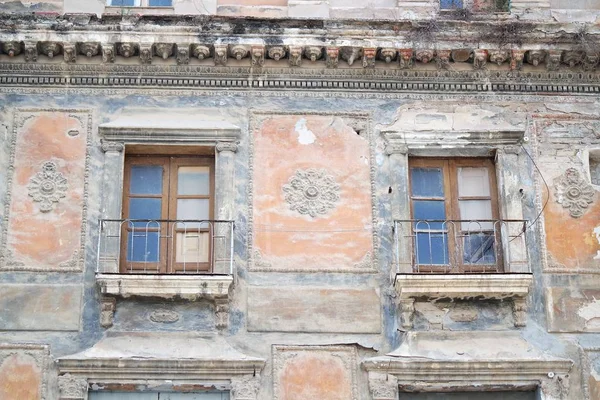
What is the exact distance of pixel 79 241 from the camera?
1545 cm

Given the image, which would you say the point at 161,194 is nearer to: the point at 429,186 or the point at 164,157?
the point at 164,157

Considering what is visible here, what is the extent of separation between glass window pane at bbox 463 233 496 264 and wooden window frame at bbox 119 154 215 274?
314cm

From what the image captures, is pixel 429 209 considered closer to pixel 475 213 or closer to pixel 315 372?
pixel 475 213

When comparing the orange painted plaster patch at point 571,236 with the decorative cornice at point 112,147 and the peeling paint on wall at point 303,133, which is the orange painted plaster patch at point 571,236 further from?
the decorative cornice at point 112,147

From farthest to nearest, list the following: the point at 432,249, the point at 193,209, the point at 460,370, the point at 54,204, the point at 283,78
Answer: the point at 283,78 → the point at 193,209 → the point at 432,249 → the point at 54,204 → the point at 460,370

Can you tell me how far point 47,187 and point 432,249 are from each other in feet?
15.6

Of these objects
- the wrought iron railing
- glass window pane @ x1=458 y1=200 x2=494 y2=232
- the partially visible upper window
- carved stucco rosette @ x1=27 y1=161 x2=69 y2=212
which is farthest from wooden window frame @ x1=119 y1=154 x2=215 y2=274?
glass window pane @ x1=458 y1=200 x2=494 y2=232

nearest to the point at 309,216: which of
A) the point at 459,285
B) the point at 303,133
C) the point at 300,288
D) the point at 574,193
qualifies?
the point at 300,288

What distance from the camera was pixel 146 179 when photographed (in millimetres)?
16141

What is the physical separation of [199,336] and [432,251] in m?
3.04

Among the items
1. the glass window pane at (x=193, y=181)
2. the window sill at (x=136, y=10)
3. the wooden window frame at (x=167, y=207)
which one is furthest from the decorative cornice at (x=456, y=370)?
the window sill at (x=136, y=10)

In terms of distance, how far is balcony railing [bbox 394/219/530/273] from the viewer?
15539 millimetres

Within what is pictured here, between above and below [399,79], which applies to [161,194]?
below

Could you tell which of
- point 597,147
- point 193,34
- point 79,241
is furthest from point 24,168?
point 597,147
